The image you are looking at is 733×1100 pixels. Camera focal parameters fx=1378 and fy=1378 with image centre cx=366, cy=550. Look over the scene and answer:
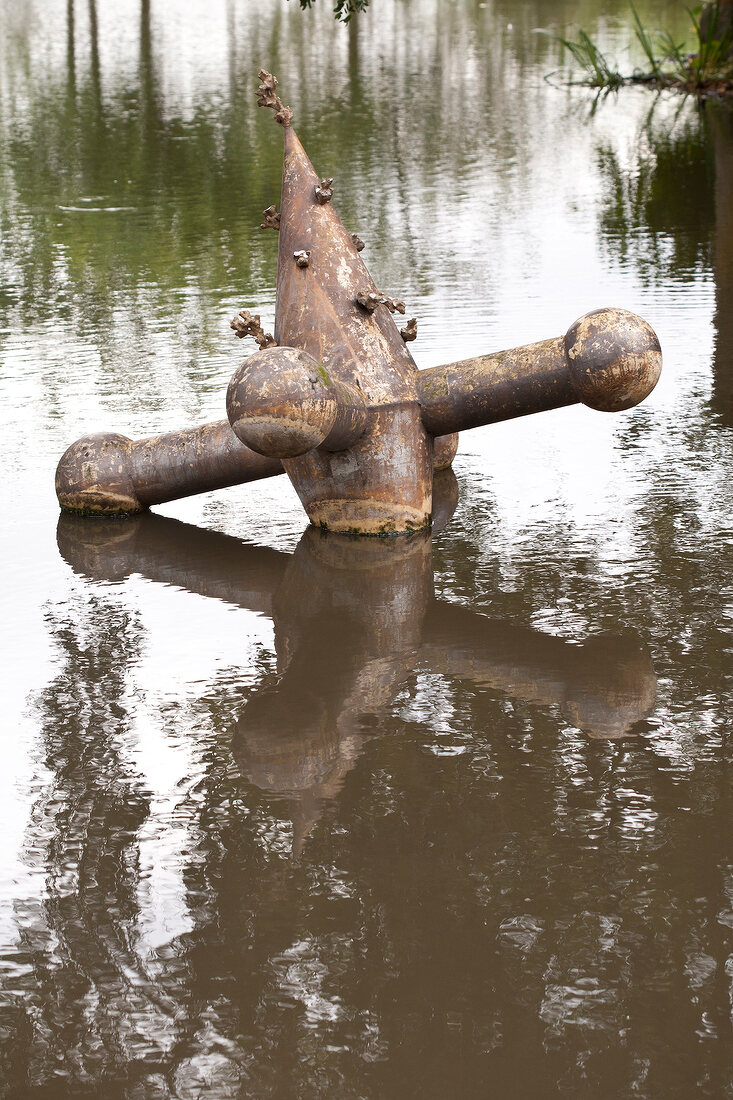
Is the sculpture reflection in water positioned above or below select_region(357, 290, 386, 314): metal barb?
below

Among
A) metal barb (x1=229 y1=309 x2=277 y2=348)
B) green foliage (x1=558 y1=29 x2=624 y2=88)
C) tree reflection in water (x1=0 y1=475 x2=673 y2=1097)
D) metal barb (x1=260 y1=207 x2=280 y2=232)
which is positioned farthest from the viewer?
green foliage (x1=558 y1=29 x2=624 y2=88)

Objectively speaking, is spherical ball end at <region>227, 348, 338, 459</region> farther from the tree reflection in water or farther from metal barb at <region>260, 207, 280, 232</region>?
metal barb at <region>260, 207, 280, 232</region>

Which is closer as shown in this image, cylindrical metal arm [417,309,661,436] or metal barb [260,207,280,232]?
cylindrical metal arm [417,309,661,436]

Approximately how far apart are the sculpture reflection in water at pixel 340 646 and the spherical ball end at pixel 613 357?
0.91 meters

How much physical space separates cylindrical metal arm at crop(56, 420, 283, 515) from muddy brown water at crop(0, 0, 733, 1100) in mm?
126

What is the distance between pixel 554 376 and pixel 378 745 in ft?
6.57

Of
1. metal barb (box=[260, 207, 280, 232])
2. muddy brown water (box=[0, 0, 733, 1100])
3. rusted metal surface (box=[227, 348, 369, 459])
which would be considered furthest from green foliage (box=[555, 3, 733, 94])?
rusted metal surface (box=[227, 348, 369, 459])

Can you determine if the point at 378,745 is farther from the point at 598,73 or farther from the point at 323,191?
the point at 598,73

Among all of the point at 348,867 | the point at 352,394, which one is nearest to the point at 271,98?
the point at 352,394

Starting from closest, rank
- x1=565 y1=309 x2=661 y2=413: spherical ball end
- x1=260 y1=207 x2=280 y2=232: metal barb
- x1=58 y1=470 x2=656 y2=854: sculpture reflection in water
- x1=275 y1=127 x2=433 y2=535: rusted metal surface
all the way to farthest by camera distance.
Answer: x1=58 y1=470 x2=656 y2=854: sculpture reflection in water, x1=565 y1=309 x2=661 y2=413: spherical ball end, x1=275 y1=127 x2=433 y2=535: rusted metal surface, x1=260 y1=207 x2=280 y2=232: metal barb

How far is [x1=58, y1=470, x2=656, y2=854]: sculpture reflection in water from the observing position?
12.6ft

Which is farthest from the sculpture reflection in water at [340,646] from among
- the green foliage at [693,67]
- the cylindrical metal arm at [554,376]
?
the green foliage at [693,67]

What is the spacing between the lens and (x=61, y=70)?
26531 millimetres

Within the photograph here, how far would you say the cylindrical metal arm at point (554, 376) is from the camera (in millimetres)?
5047
